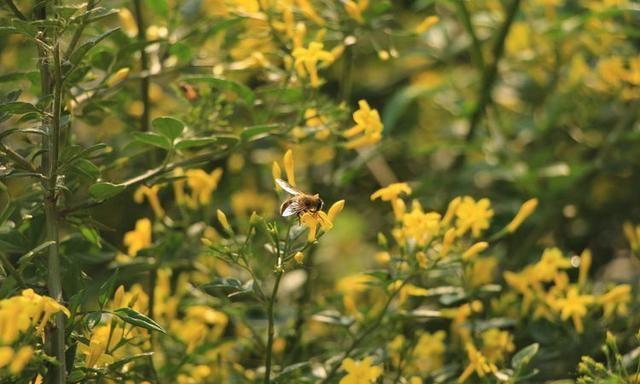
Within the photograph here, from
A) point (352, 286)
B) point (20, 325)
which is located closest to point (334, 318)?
point (352, 286)

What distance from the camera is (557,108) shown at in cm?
291

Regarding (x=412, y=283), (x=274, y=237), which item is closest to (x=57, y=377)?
(x=274, y=237)

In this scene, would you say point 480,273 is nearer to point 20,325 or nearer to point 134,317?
point 134,317

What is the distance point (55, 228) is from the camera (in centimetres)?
158

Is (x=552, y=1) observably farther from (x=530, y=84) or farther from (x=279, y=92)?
(x=279, y=92)

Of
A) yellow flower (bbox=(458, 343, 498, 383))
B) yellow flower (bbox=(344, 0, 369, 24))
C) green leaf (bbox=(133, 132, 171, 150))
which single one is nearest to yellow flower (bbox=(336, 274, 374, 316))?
yellow flower (bbox=(458, 343, 498, 383))

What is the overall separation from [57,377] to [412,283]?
3.20 feet

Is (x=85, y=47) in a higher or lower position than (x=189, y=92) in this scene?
higher

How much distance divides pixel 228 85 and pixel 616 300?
3.11 feet

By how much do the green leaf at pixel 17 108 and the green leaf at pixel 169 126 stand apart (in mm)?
224

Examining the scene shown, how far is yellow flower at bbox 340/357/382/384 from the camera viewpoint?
1748mm

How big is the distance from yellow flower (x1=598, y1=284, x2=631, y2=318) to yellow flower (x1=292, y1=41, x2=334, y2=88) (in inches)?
30.1

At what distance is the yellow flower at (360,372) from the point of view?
5.74 feet

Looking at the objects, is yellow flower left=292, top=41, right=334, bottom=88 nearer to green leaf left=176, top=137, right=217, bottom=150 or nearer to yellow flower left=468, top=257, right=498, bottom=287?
green leaf left=176, top=137, right=217, bottom=150
